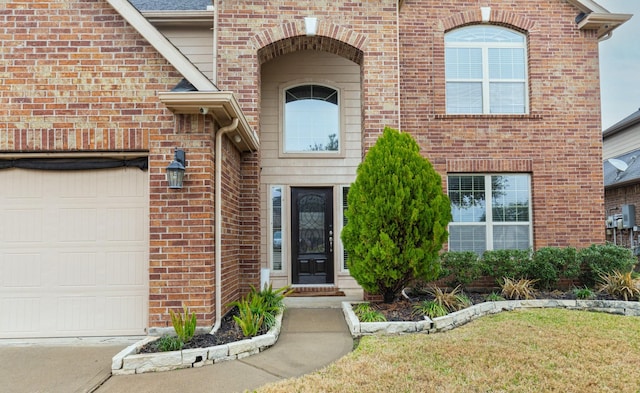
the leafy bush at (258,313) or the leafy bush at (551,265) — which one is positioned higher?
the leafy bush at (551,265)

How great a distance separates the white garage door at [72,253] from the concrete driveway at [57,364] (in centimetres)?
25

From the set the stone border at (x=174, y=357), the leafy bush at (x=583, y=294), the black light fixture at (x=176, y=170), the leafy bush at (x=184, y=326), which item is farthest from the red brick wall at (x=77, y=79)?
→ the leafy bush at (x=583, y=294)

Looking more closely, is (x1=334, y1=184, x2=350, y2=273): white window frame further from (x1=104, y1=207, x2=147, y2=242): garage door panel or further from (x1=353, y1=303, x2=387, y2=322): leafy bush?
(x1=104, y1=207, x2=147, y2=242): garage door panel

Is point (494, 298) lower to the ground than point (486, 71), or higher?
lower

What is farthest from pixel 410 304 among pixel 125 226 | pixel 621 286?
pixel 125 226

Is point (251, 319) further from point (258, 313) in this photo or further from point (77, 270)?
point (77, 270)

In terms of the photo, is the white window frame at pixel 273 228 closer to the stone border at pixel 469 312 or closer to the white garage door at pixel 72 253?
the stone border at pixel 469 312

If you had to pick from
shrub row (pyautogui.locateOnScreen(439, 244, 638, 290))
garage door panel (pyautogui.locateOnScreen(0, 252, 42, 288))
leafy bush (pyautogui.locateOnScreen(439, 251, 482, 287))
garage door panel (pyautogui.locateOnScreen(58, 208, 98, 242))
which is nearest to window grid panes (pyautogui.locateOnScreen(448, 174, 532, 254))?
shrub row (pyautogui.locateOnScreen(439, 244, 638, 290))

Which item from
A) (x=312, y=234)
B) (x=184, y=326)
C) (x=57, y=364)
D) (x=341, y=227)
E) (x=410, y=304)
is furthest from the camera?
(x=312, y=234)

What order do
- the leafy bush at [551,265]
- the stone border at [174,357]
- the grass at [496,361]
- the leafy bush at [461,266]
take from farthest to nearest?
the leafy bush at [551,265], the leafy bush at [461,266], the stone border at [174,357], the grass at [496,361]

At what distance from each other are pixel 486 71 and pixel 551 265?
159 inches

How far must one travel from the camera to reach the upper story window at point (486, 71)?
850cm

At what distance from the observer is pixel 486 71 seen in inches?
336

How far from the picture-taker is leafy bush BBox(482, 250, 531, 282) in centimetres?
740
